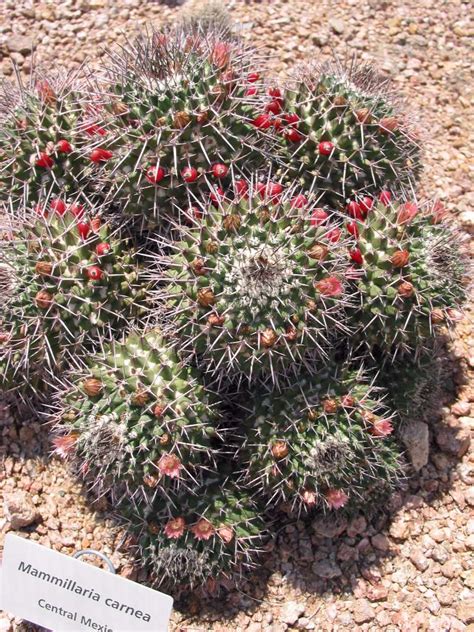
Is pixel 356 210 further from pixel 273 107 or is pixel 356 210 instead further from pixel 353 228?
pixel 273 107

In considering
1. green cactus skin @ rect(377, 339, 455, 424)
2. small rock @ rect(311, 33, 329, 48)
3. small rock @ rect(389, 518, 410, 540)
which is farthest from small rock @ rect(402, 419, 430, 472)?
small rock @ rect(311, 33, 329, 48)

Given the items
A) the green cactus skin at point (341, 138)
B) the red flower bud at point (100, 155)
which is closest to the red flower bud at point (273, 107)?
the green cactus skin at point (341, 138)

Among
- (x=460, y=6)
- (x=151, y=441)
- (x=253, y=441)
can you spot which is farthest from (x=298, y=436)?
(x=460, y=6)

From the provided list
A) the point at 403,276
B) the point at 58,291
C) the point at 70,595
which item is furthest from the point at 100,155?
the point at 70,595

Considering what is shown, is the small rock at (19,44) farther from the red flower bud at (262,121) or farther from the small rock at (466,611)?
the small rock at (466,611)

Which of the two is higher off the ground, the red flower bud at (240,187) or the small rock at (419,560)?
the red flower bud at (240,187)
